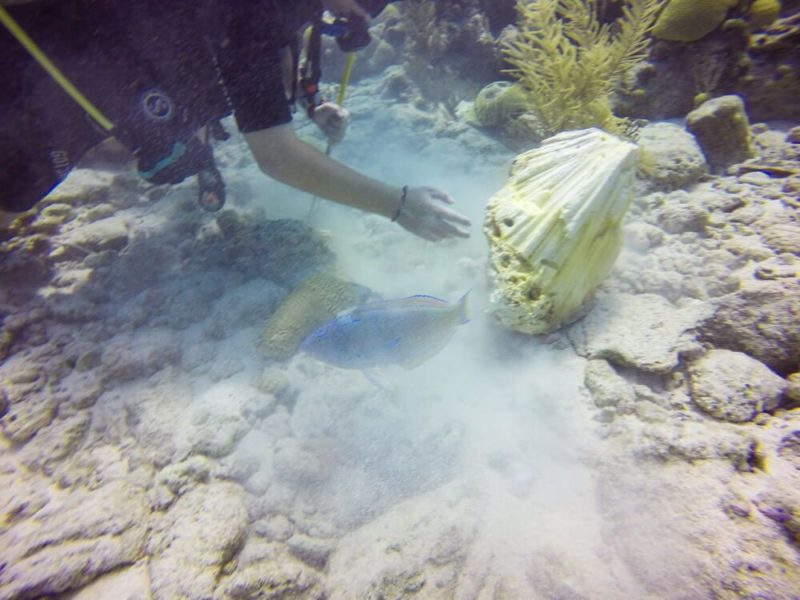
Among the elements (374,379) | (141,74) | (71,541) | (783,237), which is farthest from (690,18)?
(71,541)

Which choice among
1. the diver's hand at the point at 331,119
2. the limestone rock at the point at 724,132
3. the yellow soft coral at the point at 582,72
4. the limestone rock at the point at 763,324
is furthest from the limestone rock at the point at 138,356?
the limestone rock at the point at 724,132

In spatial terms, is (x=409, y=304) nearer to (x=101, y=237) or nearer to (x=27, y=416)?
(x=27, y=416)

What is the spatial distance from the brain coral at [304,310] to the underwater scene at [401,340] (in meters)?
0.02

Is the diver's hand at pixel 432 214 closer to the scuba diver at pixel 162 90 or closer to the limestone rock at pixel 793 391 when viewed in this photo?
the scuba diver at pixel 162 90

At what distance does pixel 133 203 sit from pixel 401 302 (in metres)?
4.73

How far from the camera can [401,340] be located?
6.49 feet

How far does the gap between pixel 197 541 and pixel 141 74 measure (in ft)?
9.82

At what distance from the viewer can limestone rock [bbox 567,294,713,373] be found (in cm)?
193

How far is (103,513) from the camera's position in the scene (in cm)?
183

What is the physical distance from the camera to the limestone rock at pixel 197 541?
5.12 ft

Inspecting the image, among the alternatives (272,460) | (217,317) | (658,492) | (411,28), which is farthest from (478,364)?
(411,28)

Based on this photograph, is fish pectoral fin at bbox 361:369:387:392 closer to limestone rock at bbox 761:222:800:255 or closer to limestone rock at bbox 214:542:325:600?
limestone rock at bbox 214:542:325:600

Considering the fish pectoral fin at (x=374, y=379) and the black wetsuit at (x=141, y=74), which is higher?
the black wetsuit at (x=141, y=74)

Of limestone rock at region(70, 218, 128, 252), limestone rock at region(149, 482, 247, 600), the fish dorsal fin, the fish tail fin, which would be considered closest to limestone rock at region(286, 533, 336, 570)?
limestone rock at region(149, 482, 247, 600)
